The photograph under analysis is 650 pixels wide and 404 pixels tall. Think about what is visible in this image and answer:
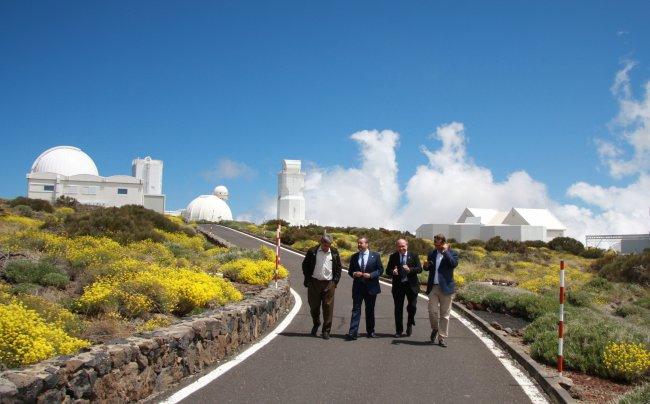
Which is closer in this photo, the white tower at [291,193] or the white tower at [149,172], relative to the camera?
the white tower at [291,193]

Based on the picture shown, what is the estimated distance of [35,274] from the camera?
485 inches

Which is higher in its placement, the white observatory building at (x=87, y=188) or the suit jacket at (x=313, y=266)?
the white observatory building at (x=87, y=188)

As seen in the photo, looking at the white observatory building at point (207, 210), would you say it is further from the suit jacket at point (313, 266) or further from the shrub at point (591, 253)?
the suit jacket at point (313, 266)

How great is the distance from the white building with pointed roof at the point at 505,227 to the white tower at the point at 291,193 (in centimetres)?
2550

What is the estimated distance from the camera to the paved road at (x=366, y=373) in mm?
6371

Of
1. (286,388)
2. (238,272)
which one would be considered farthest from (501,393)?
(238,272)

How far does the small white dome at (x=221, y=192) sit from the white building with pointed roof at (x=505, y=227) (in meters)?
46.5

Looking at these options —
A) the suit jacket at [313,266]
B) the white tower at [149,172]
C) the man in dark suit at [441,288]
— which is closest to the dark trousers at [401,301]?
the man in dark suit at [441,288]

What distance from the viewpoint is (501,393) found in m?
6.76

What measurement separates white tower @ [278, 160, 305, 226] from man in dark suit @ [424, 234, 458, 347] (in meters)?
74.2

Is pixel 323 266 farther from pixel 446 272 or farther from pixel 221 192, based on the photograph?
pixel 221 192

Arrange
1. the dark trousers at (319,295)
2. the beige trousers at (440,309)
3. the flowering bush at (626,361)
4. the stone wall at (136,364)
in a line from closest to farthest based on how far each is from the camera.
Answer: the stone wall at (136,364) < the flowering bush at (626,361) < the beige trousers at (440,309) < the dark trousers at (319,295)

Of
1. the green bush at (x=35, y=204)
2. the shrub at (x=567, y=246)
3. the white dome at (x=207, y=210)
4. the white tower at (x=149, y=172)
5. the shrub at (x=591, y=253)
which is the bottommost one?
the shrub at (x=591, y=253)

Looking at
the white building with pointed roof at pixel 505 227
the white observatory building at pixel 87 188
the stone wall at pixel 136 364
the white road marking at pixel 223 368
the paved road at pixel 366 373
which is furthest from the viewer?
the white building with pointed roof at pixel 505 227
